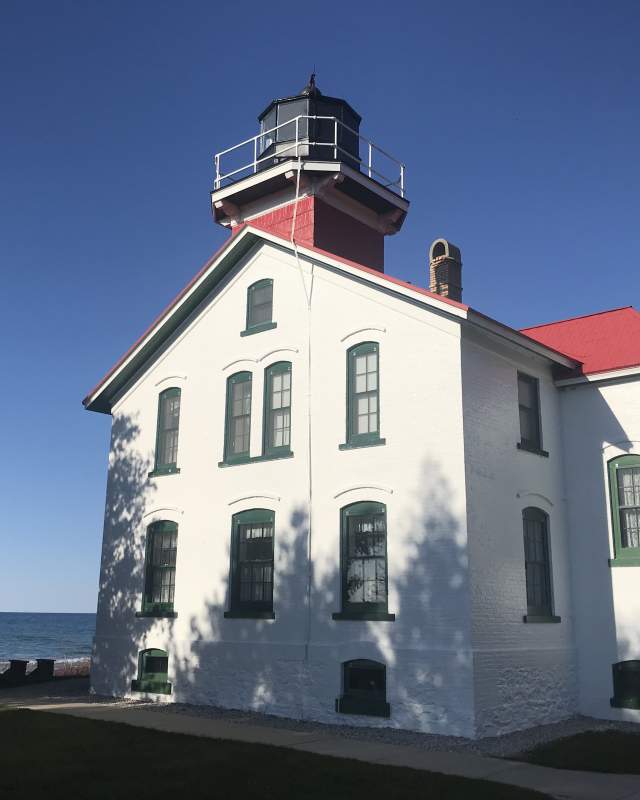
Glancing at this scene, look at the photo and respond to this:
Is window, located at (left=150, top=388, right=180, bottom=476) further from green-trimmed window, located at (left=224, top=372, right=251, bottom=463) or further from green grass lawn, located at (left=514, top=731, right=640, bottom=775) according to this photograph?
green grass lawn, located at (left=514, top=731, right=640, bottom=775)

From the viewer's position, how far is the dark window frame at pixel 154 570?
18.0 m

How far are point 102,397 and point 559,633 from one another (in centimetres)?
A: 1192

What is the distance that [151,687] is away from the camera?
1770cm

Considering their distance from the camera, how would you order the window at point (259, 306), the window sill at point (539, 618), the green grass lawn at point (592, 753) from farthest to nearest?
the window at point (259, 306) → the window sill at point (539, 618) → the green grass lawn at point (592, 753)

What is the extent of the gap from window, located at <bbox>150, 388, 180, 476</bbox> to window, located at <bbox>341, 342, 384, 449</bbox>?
5.01 metres

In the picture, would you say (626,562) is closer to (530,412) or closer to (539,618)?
(539,618)

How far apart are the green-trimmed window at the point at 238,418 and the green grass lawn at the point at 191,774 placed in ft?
21.1

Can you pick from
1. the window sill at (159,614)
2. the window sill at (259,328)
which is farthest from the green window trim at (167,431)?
the window sill at (159,614)

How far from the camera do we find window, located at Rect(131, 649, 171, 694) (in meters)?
17.6

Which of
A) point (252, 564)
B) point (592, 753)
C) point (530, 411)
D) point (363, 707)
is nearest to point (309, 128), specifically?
point (530, 411)

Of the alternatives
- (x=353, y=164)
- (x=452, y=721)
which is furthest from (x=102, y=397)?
(x=452, y=721)

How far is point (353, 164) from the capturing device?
22578 mm

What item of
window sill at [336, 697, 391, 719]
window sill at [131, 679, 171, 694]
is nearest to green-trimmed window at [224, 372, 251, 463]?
window sill at [131, 679, 171, 694]

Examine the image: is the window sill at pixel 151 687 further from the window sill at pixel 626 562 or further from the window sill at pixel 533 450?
the window sill at pixel 626 562
